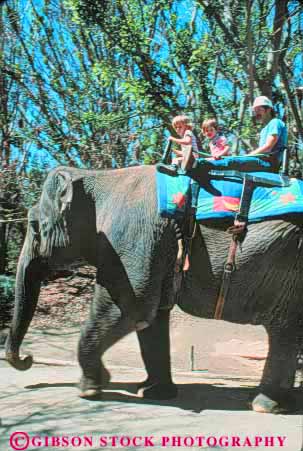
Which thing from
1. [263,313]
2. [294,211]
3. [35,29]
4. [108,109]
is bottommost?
[263,313]

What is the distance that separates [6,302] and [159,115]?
12.7 feet

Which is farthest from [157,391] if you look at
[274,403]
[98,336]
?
[274,403]

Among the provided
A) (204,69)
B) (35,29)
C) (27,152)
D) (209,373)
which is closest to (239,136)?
(204,69)

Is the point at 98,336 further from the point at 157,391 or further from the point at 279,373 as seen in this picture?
the point at 279,373

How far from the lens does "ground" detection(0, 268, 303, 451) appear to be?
4.50 meters

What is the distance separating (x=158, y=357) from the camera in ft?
19.1

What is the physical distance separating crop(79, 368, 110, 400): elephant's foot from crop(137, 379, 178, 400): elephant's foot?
455 millimetres

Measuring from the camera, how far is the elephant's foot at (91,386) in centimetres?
540

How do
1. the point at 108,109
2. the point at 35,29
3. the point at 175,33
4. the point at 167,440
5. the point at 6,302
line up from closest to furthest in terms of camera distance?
the point at 167,440 → the point at 175,33 → the point at 6,302 → the point at 108,109 → the point at 35,29

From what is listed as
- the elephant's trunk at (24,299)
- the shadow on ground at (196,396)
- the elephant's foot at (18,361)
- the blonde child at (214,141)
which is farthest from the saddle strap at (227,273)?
the elephant's foot at (18,361)

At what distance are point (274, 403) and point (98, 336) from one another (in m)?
1.52

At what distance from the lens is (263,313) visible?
5281 millimetres

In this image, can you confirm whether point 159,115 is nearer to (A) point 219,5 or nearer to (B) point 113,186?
(A) point 219,5

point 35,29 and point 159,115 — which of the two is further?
point 35,29
